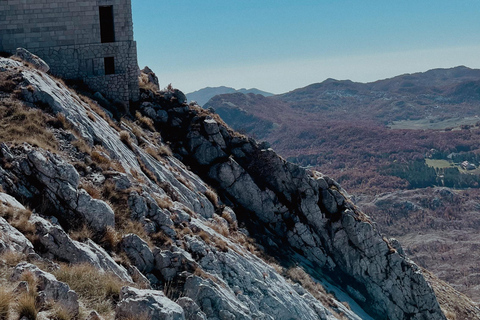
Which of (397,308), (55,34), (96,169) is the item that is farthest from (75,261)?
(397,308)

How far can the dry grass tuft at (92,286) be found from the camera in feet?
24.8

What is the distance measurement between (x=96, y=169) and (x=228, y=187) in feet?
34.7

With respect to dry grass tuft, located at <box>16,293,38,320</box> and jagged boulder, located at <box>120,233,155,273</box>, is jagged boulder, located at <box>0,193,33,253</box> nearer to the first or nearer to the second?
dry grass tuft, located at <box>16,293,38,320</box>

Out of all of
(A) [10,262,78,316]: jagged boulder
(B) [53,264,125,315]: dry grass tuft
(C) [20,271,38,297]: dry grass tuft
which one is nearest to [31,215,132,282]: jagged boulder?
(B) [53,264,125,315]: dry grass tuft

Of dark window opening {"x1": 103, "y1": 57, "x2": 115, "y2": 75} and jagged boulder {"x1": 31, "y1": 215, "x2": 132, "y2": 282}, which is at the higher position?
dark window opening {"x1": 103, "y1": 57, "x2": 115, "y2": 75}

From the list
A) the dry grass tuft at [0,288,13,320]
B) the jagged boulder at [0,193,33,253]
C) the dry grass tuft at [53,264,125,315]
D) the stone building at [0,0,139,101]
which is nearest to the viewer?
the dry grass tuft at [0,288,13,320]

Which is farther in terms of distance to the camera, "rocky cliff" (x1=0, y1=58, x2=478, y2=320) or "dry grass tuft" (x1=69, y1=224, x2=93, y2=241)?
"dry grass tuft" (x1=69, y1=224, x2=93, y2=241)

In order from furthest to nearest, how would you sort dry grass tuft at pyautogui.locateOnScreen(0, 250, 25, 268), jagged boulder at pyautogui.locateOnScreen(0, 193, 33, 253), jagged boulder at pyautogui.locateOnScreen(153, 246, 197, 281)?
jagged boulder at pyautogui.locateOnScreen(153, 246, 197, 281) < jagged boulder at pyautogui.locateOnScreen(0, 193, 33, 253) < dry grass tuft at pyautogui.locateOnScreen(0, 250, 25, 268)

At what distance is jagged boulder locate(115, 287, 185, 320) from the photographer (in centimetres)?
720

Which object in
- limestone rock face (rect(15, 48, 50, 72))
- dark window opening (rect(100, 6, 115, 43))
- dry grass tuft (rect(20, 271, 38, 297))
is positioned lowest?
dry grass tuft (rect(20, 271, 38, 297))

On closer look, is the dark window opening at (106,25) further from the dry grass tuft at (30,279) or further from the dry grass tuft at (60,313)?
the dry grass tuft at (60,313)

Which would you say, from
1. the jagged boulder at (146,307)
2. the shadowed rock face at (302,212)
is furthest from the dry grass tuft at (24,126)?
the shadowed rock face at (302,212)

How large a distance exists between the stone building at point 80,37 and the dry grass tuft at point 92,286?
658 inches

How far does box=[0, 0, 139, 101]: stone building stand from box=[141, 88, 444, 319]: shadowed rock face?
2716 millimetres
